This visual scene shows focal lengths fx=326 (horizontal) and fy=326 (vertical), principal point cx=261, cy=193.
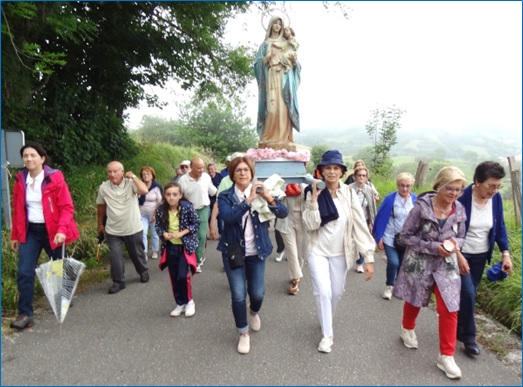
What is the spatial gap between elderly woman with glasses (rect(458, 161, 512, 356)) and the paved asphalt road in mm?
281

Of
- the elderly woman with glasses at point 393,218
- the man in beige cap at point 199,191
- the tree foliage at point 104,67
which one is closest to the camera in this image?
the elderly woman with glasses at point 393,218

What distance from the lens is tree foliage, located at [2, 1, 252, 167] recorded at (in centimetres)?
661

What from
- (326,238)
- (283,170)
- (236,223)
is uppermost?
(283,170)

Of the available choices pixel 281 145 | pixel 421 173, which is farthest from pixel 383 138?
pixel 281 145

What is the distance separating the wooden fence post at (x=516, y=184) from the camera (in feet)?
18.8

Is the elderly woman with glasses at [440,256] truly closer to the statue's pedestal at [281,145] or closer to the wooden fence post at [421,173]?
the statue's pedestal at [281,145]

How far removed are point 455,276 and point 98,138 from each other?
9572 mm

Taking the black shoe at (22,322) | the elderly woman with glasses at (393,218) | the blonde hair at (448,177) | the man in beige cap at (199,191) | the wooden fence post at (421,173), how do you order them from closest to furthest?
the blonde hair at (448,177), the black shoe at (22,322), the elderly woman with glasses at (393,218), the man in beige cap at (199,191), the wooden fence post at (421,173)

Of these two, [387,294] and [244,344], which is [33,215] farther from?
[387,294]

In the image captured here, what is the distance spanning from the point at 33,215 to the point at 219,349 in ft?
7.75

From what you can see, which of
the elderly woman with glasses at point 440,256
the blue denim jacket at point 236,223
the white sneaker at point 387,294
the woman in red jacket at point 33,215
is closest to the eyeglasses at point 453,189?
the elderly woman with glasses at point 440,256

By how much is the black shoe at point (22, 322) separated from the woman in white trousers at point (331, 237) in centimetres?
301

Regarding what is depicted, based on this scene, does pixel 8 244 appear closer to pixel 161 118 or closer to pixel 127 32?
pixel 127 32

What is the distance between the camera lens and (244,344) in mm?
3082
